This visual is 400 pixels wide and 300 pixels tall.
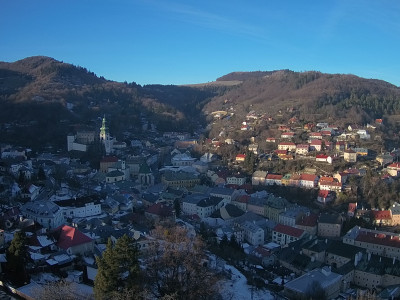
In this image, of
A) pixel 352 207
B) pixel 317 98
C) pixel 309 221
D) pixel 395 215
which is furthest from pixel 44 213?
pixel 317 98

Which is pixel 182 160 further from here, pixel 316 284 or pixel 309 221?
pixel 316 284

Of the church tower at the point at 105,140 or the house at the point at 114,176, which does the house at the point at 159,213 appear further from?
the church tower at the point at 105,140

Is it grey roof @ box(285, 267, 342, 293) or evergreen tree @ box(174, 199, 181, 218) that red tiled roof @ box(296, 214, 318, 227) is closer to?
grey roof @ box(285, 267, 342, 293)

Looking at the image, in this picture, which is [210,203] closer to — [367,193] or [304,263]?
[304,263]

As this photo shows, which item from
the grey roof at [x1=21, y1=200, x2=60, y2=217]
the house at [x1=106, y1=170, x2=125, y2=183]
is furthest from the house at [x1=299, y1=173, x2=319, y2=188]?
the grey roof at [x1=21, y1=200, x2=60, y2=217]

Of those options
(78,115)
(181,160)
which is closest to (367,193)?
(181,160)

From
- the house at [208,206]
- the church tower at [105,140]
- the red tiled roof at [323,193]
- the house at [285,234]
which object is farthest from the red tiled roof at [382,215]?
the church tower at [105,140]

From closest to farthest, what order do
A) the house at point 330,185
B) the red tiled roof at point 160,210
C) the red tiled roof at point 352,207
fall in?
1. the red tiled roof at point 160,210
2. the red tiled roof at point 352,207
3. the house at point 330,185
